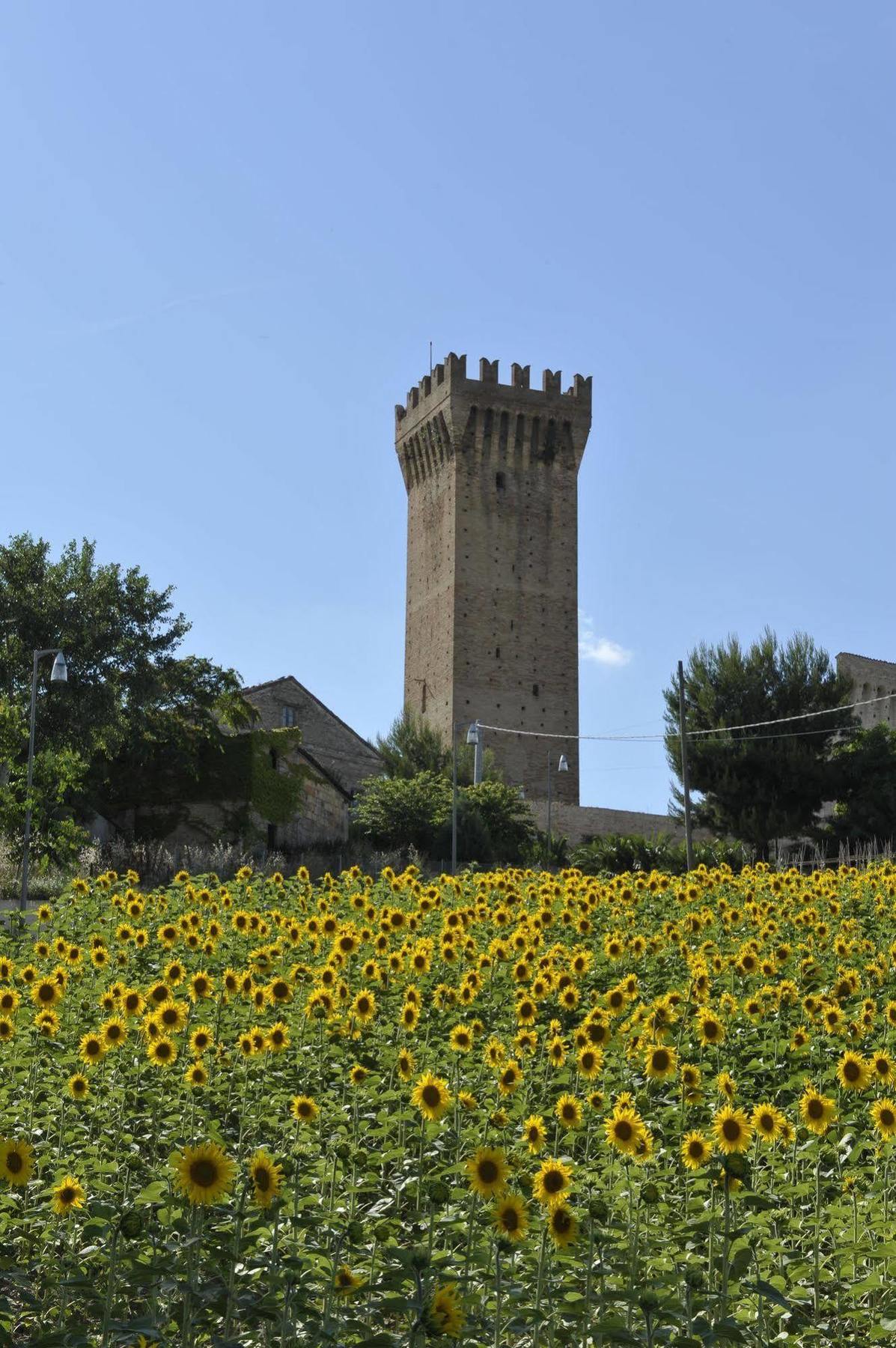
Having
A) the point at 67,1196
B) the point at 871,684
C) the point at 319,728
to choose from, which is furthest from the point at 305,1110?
the point at 871,684

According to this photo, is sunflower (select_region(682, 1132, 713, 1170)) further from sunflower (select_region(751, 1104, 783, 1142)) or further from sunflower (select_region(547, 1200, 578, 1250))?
sunflower (select_region(547, 1200, 578, 1250))

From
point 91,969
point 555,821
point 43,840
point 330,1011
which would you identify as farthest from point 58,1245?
point 555,821

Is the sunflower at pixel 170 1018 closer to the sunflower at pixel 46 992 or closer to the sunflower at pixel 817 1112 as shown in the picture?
the sunflower at pixel 46 992

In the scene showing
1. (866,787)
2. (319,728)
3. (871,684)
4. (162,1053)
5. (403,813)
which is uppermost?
(871,684)

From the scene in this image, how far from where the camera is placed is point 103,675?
33.6 meters

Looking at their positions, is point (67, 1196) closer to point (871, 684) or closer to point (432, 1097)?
point (432, 1097)

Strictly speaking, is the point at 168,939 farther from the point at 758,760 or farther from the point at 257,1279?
the point at 758,760

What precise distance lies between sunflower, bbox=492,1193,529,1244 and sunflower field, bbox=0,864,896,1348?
0.01 metres

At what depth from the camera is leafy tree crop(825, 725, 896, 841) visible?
4128 cm

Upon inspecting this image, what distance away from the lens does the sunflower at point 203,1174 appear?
4570mm

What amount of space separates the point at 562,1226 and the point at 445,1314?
21.7 inches

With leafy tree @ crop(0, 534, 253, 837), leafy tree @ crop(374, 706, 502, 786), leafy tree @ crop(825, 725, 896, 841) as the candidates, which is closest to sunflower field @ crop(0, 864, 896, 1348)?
leafy tree @ crop(0, 534, 253, 837)

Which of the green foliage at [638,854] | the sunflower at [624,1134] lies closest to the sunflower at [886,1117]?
the sunflower at [624,1134]

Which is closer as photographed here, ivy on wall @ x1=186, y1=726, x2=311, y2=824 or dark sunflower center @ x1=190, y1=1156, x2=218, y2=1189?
dark sunflower center @ x1=190, y1=1156, x2=218, y2=1189
